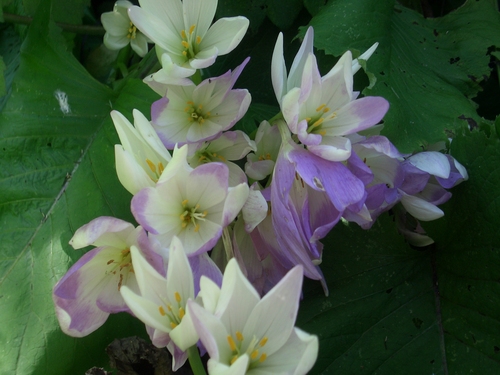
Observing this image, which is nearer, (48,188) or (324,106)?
(324,106)

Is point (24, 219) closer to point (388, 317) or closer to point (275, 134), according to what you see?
point (275, 134)

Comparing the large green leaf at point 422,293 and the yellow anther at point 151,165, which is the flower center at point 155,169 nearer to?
the yellow anther at point 151,165

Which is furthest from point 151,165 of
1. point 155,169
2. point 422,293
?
point 422,293

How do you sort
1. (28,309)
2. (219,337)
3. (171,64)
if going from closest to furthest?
(219,337) → (171,64) → (28,309)

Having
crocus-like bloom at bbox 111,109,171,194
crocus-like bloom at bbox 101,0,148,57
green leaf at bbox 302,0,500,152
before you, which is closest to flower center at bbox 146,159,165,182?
crocus-like bloom at bbox 111,109,171,194

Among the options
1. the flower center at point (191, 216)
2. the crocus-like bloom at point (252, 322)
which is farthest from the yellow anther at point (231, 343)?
the flower center at point (191, 216)

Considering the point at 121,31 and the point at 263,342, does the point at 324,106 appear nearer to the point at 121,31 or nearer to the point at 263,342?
the point at 263,342

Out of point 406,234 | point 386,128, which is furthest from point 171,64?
point 406,234
